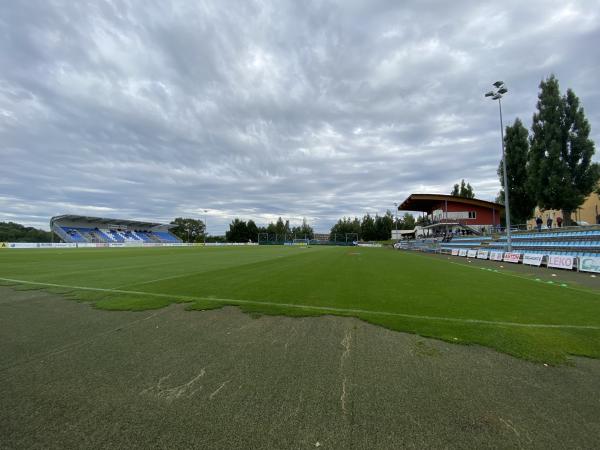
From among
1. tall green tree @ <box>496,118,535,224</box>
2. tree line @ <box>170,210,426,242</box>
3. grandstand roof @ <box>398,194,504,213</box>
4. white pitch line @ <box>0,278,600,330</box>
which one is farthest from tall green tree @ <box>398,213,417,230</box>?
white pitch line @ <box>0,278,600,330</box>

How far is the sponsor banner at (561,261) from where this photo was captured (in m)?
15.5

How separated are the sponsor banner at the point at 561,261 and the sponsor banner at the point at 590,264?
57cm

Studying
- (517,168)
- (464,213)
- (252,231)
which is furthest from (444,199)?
(252,231)

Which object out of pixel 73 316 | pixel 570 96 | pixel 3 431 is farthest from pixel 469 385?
pixel 570 96

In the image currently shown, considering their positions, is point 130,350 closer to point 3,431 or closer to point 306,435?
point 3,431

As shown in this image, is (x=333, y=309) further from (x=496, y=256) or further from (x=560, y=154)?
(x=560, y=154)

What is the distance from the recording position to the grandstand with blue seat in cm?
6769

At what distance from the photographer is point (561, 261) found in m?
16.2

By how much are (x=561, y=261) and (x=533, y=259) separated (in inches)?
94.8

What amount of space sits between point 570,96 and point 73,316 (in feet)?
142

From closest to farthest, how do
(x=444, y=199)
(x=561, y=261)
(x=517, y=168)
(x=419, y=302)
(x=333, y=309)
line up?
1. (x=333, y=309)
2. (x=419, y=302)
3. (x=561, y=261)
4. (x=517, y=168)
5. (x=444, y=199)

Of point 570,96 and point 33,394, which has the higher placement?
point 570,96

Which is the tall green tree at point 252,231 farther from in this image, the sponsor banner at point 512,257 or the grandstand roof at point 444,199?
the sponsor banner at point 512,257

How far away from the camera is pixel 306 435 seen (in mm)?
2486
